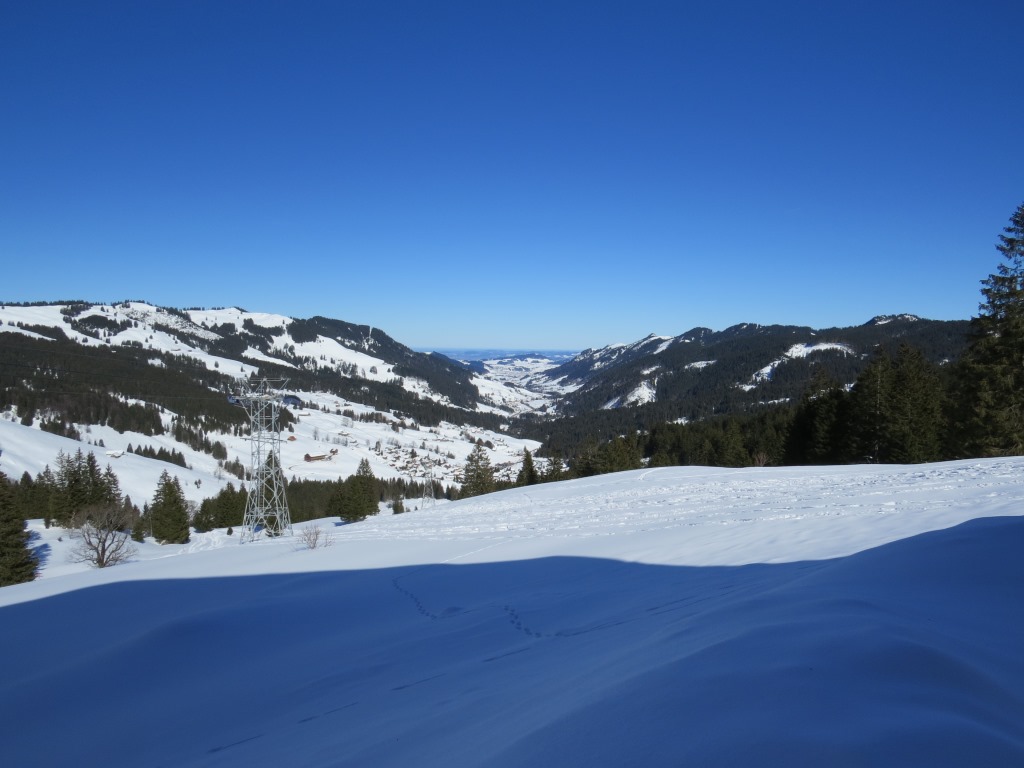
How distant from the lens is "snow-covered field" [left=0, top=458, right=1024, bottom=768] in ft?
8.20

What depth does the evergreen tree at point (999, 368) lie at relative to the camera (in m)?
23.7

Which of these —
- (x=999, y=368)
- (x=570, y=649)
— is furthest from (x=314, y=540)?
(x=999, y=368)

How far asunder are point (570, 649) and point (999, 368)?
28146 millimetres

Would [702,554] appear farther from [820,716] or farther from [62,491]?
[62,491]

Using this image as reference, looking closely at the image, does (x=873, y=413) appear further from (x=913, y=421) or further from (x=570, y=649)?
(x=570, y=649)

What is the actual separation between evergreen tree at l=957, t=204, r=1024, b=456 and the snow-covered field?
1302 cm

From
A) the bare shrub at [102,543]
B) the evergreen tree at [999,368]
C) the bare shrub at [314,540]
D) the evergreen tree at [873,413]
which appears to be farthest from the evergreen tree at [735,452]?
the bare shrub at [102,543]

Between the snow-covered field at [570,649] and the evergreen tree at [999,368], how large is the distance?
13.0m

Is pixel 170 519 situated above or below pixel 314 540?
below

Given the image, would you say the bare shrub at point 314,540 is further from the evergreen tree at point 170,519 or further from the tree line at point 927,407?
the evergreen tree at point 170,519

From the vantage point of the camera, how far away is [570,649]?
17.5ft

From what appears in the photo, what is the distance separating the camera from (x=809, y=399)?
125ft

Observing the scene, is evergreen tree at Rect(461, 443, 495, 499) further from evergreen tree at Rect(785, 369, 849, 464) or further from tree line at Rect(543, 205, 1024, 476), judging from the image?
evergreen tree at Rect(785, 369, 849, 464)

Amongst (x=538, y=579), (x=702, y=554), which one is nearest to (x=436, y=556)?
(x=538, y=579)
